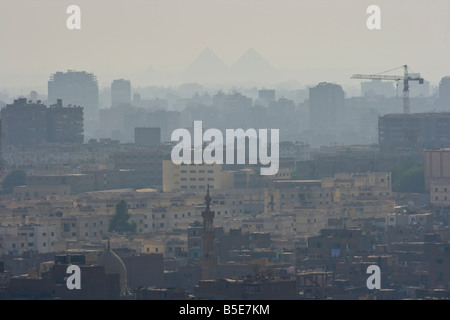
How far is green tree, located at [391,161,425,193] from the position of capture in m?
85.6

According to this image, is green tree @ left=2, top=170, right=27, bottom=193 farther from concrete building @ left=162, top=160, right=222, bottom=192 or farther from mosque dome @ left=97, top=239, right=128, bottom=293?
mosque dome @ left=97, top=239, right=128, bottom=293

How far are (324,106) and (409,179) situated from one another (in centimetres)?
9085

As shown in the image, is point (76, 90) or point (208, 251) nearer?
point (208, 251)

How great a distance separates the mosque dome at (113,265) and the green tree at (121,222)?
21.4 m

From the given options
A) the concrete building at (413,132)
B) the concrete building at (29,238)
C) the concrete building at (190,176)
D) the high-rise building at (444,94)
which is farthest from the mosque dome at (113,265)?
the high-rise building at (444,94)

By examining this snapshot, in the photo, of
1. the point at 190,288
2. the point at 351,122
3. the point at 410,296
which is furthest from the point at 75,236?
the point at 351,122

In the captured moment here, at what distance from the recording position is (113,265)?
149ft

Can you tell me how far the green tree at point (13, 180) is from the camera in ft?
307

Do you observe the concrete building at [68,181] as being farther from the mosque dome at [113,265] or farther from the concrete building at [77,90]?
the concrete building at [77,90]

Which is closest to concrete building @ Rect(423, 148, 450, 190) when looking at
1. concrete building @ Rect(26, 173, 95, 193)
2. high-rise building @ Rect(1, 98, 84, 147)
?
concrete building @ Rect(26, 173, 95, 193)

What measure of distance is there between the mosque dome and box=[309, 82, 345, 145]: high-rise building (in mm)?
126684

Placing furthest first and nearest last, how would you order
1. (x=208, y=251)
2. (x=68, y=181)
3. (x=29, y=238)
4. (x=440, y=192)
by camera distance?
(x=68, y=181), (x=440, y=192), (x=29, y=238), (x=208, y=251)

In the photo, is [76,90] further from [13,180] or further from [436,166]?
[436,166]

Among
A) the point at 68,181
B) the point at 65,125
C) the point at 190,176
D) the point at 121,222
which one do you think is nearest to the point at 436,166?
the point at 190,176
